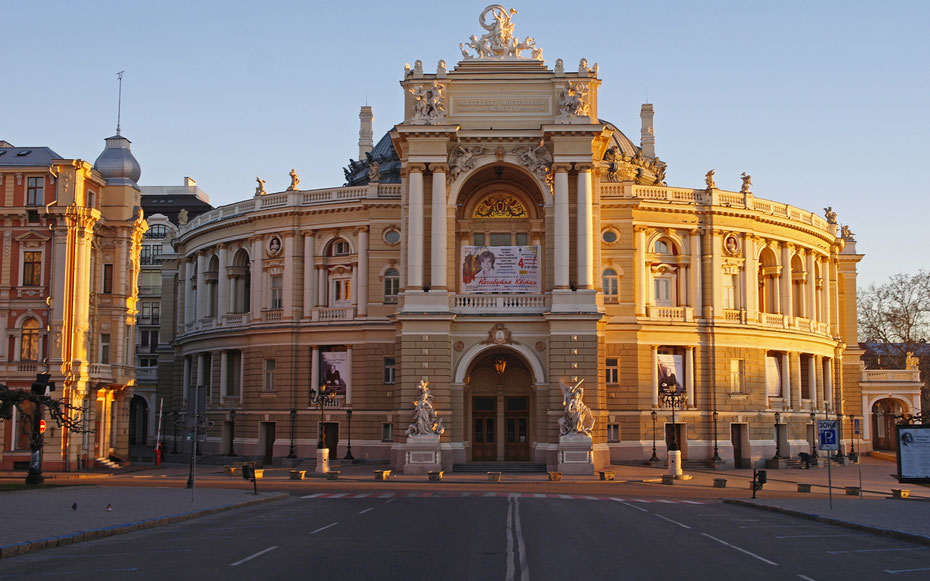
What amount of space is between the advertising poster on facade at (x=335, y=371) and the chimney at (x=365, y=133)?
26.7 meters

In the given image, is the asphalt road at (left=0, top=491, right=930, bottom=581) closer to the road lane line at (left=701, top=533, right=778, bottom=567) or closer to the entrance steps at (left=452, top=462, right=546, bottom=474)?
the road lane line at (left=701, top=533, right=778, bottom=567)

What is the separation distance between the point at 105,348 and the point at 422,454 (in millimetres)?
20135

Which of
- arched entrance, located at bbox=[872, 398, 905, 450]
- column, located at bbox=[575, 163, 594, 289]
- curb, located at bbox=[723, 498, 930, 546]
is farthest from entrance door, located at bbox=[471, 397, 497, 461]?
arched entrance, located at bbox=[872, 398, 905, 450]

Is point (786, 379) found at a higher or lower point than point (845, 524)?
higher

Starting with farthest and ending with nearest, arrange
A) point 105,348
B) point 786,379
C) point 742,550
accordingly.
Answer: point 786,379
point 105,348
point 742,550

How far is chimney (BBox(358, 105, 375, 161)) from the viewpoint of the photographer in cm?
Result: 8825

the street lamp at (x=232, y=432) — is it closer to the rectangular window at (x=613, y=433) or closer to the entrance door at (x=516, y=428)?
the entrance door at (x=516, y=428)

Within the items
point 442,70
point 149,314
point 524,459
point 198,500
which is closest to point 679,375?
point 524,459

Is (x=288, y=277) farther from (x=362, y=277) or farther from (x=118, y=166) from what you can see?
(x=118, y=166)

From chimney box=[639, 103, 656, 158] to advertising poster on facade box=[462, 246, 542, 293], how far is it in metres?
31.0

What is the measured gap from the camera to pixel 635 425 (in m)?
62.7

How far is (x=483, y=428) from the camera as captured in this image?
58812 millimetres

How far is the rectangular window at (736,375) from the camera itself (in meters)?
65.6

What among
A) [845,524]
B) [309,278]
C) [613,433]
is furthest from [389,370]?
[845,524]
